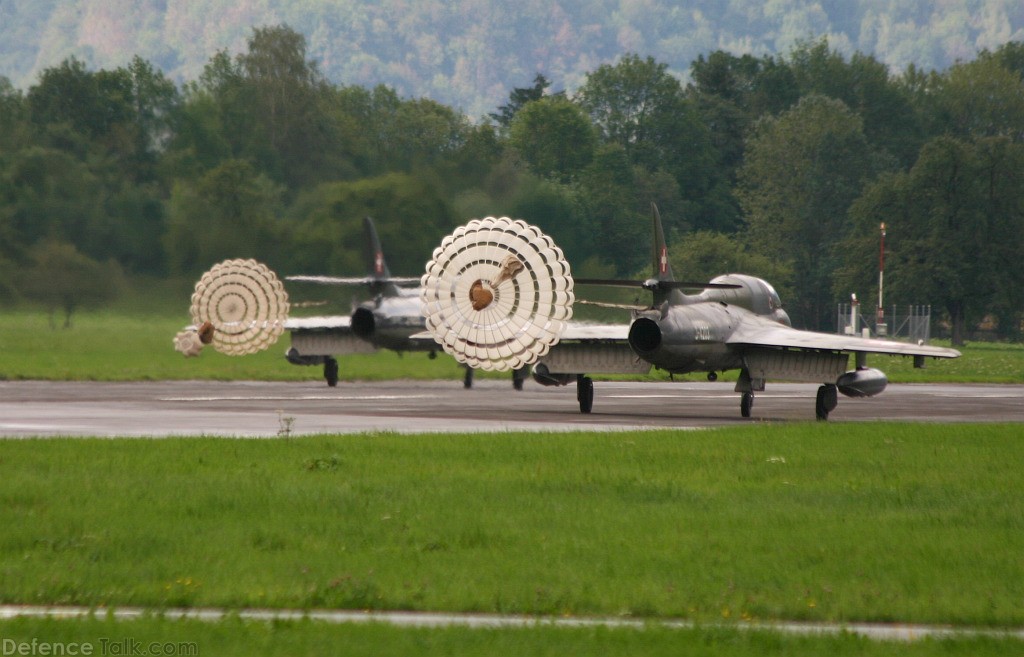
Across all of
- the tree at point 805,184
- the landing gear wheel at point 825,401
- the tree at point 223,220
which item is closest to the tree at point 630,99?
the tree at point 805,184

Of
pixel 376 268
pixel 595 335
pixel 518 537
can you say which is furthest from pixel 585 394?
pixel 518 537

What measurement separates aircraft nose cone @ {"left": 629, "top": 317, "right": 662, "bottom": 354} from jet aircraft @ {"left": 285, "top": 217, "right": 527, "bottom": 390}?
12.1m

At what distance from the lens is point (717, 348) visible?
97.0ft

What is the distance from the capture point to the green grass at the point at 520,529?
9977mm

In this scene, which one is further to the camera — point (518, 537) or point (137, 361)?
point (137, 361)

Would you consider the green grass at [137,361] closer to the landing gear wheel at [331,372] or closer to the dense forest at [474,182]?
the dense forest at [474,182]

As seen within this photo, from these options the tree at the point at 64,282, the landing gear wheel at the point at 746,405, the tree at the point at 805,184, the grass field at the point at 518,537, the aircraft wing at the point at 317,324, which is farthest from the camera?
the tree at the point at 805,184

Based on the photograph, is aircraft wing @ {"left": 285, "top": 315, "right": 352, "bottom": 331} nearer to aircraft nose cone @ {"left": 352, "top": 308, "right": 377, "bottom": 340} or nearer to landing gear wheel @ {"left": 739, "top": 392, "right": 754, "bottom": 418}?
aircraft nose cone @ {"left": 352, "top": 308, "right": 377, "bottom": 340}

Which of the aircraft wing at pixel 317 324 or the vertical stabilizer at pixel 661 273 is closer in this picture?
the vertical stabilizer at pixel 661 273

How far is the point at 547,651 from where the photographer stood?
8.39 meters

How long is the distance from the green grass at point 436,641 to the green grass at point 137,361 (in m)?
33.9

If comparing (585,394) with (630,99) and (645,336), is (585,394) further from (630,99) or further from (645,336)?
(630,99)

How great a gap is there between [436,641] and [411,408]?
880 inches

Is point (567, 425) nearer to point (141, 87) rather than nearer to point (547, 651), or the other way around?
point (547, 651)
